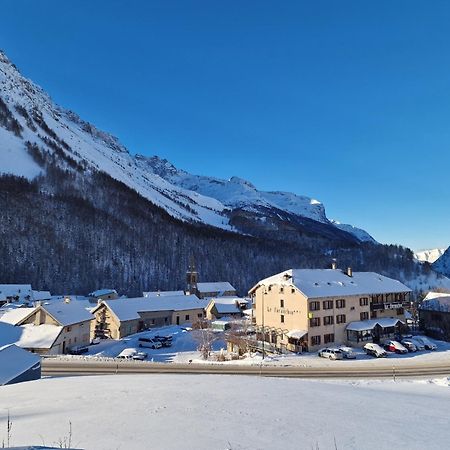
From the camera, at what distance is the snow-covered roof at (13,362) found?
2659 centimetres

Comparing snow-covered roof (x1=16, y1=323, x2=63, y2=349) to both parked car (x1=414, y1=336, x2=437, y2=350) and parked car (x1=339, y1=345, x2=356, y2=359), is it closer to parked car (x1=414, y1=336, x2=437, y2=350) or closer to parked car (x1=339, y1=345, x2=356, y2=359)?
parked car (x1=339, y1=345, x2=356, y2=359)

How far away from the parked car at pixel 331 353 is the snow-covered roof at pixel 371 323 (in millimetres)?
7713

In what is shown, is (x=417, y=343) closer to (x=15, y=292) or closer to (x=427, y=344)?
(x=427, y=344)

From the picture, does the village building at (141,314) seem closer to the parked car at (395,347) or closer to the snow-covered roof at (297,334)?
the snow-covered roof at (297,334)

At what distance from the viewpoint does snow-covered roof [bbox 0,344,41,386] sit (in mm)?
26594

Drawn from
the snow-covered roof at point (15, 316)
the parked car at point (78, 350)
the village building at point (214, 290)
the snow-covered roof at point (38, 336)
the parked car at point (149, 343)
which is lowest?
the parked car at point (78, 350)

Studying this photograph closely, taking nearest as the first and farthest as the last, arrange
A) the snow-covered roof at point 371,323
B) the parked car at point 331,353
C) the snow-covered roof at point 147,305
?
the parked car at point 331,353 < the snow-covered roof at point 371,323 < the snow-covered roof at point 147,305

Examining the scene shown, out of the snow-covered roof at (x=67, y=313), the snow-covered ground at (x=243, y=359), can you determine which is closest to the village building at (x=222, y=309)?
the snow-covered ground at (x=243, y=359)

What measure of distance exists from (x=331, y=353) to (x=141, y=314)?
Result: 4115 centimetres

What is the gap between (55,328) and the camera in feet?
186

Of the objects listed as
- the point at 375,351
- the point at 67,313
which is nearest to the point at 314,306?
the point at 375,351

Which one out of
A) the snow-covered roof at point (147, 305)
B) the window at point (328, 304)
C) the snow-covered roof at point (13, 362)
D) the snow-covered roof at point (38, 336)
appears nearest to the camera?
the snow-covered roof at point (13, 362)

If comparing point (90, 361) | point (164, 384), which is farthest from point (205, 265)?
point (164, 384)

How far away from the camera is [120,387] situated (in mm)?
21250
